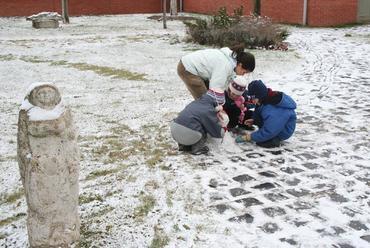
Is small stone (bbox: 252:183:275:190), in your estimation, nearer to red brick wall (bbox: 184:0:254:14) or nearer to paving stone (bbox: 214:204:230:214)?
paving stone (bbox: 214:204:230:214)

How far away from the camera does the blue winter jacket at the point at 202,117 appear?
529 cm

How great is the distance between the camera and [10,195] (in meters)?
4.54

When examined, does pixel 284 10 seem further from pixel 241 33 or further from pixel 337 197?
pixel 337 197

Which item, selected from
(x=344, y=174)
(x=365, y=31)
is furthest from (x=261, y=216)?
(x=365, y=31)

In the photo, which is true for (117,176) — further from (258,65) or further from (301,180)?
(258,65)

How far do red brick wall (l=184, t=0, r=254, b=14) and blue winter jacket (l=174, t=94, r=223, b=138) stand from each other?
18281 millimetres

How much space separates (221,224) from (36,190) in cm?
157

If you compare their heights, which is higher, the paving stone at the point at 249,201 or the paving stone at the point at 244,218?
the paving stone at the point at 249,201

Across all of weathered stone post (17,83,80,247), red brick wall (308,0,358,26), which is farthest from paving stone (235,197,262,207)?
red brick wall (308,0,358,26)

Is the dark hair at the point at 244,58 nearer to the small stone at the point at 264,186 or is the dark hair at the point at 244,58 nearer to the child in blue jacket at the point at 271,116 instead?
the child in blue jacket at the point at 271,116

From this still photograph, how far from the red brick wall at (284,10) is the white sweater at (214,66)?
617 inches

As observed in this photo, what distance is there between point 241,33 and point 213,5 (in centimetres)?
1363

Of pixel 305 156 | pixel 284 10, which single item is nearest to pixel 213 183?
pixel 305 156

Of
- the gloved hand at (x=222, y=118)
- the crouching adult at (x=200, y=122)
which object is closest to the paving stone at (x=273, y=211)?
the crouching adult at (x=200, y=122)
